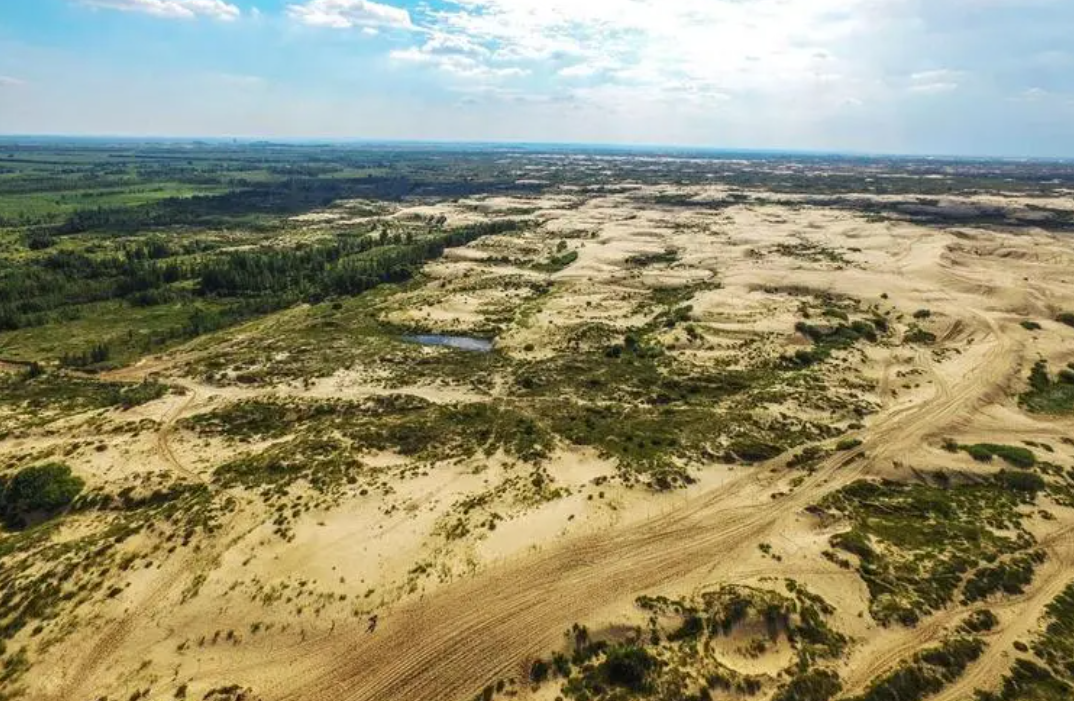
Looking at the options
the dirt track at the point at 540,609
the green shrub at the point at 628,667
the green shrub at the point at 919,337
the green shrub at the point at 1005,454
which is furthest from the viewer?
the green shrub at the point at 919,337

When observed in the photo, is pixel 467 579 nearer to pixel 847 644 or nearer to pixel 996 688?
pixel 847 644

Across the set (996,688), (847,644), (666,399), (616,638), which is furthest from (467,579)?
(666,399)

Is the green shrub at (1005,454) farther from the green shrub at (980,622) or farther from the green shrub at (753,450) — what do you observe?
the green shrub at (980,622)

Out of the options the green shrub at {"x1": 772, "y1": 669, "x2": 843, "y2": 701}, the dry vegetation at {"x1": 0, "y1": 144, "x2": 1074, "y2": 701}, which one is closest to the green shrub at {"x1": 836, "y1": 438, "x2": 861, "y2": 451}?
the dry vegetation at {"x1": 0, "y1": 144, "x2": 1074, "y2": 701}

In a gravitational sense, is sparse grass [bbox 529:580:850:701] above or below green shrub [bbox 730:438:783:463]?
below

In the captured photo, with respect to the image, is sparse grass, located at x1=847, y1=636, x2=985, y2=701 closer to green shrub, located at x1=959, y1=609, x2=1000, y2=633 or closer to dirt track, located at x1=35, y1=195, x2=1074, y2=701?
dirt track, located at x1=35, y1=195, x2=1074, y2=701

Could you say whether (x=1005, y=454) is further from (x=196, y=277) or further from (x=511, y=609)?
(x=196, y=277)

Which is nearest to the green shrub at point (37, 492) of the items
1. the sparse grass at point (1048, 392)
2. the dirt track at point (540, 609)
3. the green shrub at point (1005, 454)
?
the dirt track at point (540, 609)

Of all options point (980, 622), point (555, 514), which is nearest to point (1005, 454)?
point (980, 622)
